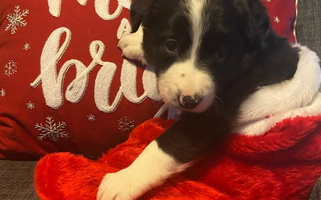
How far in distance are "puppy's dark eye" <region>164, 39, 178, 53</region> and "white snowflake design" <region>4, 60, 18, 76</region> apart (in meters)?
0.63

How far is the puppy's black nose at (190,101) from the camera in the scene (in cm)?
130

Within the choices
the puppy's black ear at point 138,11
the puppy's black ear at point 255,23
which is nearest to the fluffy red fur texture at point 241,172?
the puppy's black ear at point 255,23

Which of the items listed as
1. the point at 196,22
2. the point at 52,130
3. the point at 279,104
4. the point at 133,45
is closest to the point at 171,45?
the point at 196,22

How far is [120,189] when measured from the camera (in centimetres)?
139

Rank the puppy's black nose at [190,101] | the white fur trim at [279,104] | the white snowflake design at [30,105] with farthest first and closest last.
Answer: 1. the white snowflake design at [30,105]
2. the white fur trim at [279,104]
3. the puppy's black nose at [190,101]

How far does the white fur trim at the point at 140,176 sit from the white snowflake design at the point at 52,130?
33 centimetres

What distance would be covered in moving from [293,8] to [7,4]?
50.8 inches

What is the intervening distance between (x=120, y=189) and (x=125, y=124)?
14.1 inches

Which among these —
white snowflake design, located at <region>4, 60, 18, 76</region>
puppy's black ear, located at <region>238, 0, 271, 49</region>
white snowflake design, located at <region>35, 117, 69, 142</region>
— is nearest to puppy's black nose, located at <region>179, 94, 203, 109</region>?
puppy's black ear, located at <region>238, 0, 271, 49</region>

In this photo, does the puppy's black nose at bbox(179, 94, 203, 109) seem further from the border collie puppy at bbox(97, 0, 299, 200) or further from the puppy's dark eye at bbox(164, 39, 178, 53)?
the puppy's dark eye at bbox(164, 39, 178, 53)

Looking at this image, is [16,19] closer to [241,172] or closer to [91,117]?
[91,117]

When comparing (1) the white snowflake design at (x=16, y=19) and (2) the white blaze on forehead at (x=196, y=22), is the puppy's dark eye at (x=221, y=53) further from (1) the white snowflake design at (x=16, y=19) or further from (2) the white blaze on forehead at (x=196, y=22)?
(1) the white snowflake design at (x=16, y=19)

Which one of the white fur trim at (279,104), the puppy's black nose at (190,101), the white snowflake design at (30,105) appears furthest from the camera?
the white snowflake design at (30,105)

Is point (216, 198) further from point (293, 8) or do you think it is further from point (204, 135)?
point (293, 8)
